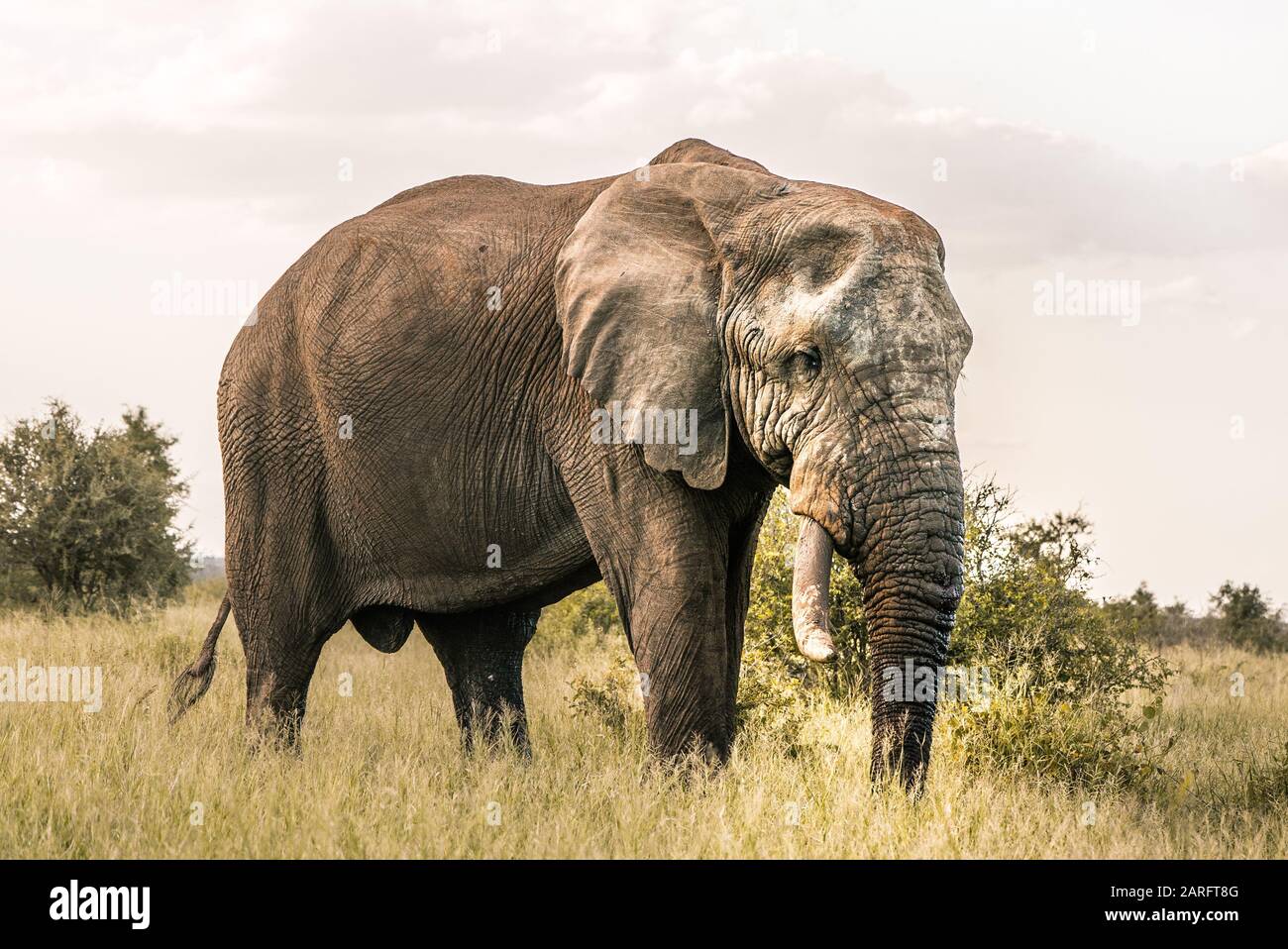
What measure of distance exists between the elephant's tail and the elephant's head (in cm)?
425

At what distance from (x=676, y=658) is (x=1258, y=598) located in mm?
19144

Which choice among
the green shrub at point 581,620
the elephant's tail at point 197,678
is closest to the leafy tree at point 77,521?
the green shrub at point 581,620

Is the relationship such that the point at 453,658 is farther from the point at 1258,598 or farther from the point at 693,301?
the point at 1258,598

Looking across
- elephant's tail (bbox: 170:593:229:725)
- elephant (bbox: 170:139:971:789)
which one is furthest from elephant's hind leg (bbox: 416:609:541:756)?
elephant's tail (bbox: 170:593:229:725)

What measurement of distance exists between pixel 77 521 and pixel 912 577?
1575 cm

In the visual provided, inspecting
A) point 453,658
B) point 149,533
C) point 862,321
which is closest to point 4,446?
point 149,533

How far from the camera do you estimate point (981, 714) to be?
8.84m

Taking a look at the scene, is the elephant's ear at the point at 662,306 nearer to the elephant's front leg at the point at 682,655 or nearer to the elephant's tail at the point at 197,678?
the elephant's front leg at the point at 682,655

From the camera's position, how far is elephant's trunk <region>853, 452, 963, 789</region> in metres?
6.59

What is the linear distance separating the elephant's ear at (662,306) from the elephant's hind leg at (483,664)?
2704 mm

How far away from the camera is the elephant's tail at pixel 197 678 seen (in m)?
10.4

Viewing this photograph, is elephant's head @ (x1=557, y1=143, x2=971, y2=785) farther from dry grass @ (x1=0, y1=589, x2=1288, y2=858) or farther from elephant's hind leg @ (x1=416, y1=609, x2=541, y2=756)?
elephant's hind leg @ (x1=416, y1=609, x2=541, y2=756)

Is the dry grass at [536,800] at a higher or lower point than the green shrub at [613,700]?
lower

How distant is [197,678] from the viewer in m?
10.6
